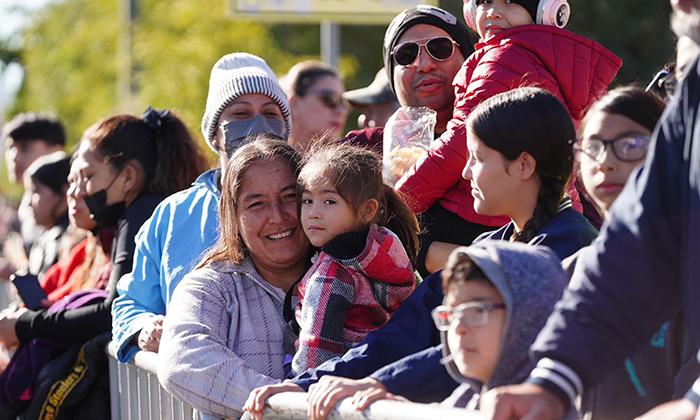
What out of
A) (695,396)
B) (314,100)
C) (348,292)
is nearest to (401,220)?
(348,292)

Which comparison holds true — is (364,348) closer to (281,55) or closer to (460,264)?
(460,264)

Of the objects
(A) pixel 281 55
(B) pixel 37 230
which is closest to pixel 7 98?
(A) pixel 281 55

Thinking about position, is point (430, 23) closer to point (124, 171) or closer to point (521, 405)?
point (124, 171)

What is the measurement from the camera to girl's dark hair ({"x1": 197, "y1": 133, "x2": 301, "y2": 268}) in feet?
12.9

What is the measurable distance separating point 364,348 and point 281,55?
14386mm

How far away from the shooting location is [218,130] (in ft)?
16.4

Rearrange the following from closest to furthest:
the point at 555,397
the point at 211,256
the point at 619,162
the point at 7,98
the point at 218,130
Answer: the point at 555,397
the point at 619,162
the point at 211,256
the point at 218,130
the point at 7,98

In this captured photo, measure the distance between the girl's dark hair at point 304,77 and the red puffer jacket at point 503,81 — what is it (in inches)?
131

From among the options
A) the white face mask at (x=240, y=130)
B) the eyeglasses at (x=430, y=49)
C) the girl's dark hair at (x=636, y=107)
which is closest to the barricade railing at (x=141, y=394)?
the white face mask at (x=240, y=130)

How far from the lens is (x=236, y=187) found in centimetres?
392

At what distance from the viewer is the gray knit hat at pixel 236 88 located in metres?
4.99

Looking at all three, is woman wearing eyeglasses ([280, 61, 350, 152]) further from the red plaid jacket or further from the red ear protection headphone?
the red plaid jacket

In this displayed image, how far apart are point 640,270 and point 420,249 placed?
180 cm

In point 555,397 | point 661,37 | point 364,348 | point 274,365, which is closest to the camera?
point 555,397
